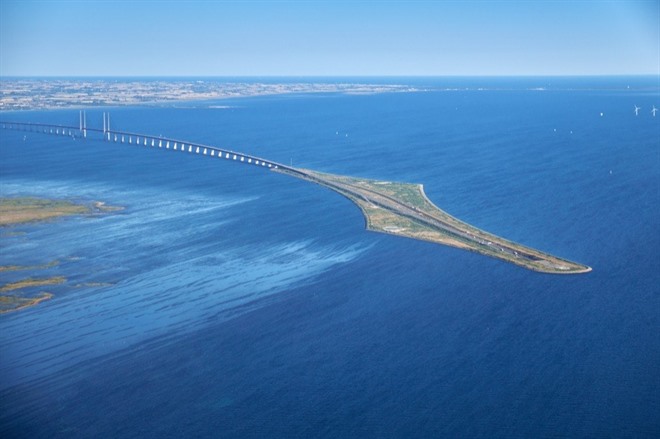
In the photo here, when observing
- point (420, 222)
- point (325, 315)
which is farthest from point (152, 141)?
point (325, 315)

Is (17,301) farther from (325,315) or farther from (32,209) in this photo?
(32,209)

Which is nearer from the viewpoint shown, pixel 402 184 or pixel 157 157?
pixel 402 184

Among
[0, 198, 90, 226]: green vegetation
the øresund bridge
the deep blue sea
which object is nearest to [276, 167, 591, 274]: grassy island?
the øresund bridge

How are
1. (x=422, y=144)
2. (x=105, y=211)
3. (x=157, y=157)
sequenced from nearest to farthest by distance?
(x=105, y=211)
(x=157, y=157)
(x=422, y=144)

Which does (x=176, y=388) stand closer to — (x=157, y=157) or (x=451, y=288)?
(x=451, y=288)

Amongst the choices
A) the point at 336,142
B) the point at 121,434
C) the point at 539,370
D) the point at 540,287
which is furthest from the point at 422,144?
the point at 121,434

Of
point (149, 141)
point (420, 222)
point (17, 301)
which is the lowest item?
point (17, 301)
